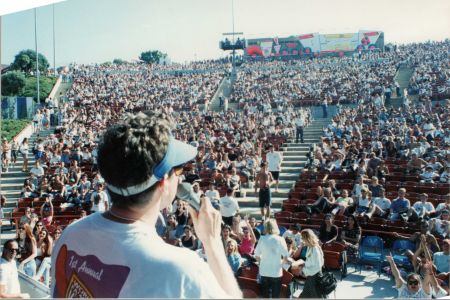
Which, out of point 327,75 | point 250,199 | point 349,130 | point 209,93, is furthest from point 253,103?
point 250,199

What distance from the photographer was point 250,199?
6746 millimetres

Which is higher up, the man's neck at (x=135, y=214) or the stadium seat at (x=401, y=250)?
the man's neck at (x=135, y=214)

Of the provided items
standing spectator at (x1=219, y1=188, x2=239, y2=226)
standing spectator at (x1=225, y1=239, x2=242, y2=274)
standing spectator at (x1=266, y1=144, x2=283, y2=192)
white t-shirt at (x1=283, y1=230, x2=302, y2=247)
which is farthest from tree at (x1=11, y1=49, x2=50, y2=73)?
standing spectator at (x1=225, y1=239, x2=242, y2=274)

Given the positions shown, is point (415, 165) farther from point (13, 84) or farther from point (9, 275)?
point (13, 84)

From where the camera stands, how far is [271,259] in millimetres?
3260

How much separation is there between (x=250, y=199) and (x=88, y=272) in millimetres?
6106

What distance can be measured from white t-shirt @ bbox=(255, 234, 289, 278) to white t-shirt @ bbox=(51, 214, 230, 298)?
257 cm

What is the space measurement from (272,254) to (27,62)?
15923mm

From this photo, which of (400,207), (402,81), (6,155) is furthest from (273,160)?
(402,81)

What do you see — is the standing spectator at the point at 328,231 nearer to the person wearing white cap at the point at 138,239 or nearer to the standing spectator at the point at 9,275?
the standing spectator at the point at 9,275

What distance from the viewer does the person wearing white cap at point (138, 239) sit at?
0.60m

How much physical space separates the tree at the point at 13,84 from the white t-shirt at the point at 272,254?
13195mm

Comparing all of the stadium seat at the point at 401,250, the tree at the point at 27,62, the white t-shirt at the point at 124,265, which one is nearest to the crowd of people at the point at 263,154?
the white t-shirt at the point at 124,265

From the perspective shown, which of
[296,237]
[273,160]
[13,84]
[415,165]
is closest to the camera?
[296,237]
